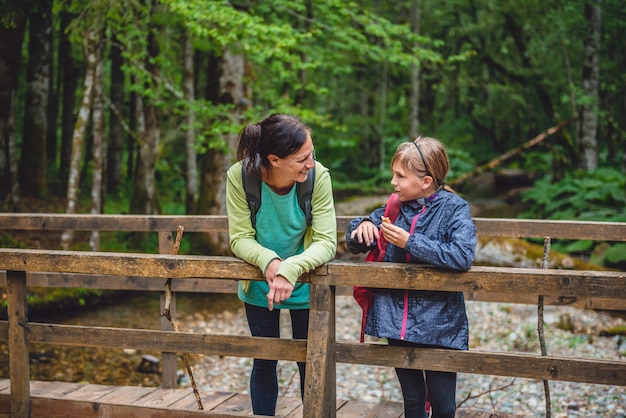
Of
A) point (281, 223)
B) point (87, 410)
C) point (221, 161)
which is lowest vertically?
point (87, 410)

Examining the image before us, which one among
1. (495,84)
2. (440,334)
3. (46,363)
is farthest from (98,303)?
(495,84)

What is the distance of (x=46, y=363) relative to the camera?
25.7 ft

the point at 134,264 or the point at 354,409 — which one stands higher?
the point at 134,264

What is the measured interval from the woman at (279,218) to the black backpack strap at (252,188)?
0.07 ft

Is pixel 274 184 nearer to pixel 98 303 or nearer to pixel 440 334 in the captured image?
pixel 440 334

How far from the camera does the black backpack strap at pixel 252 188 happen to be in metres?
3.09

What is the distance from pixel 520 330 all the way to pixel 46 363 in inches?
251

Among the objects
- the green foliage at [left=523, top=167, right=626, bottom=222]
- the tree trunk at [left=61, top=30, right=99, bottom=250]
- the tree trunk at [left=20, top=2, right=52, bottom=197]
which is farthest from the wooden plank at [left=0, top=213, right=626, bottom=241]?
the tree trunk at [left=20, top=2, right=52, bottom=197]

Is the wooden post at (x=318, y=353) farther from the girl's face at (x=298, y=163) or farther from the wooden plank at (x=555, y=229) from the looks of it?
the wooden plank at (x=555, y=229)

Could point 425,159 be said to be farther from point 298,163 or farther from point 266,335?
point 266,335

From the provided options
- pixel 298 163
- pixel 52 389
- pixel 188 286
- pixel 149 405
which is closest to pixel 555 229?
pixel 298 163

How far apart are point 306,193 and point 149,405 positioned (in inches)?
75.0

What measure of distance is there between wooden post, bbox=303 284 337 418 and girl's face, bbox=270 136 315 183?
1.80 ft

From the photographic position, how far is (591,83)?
1595cm
